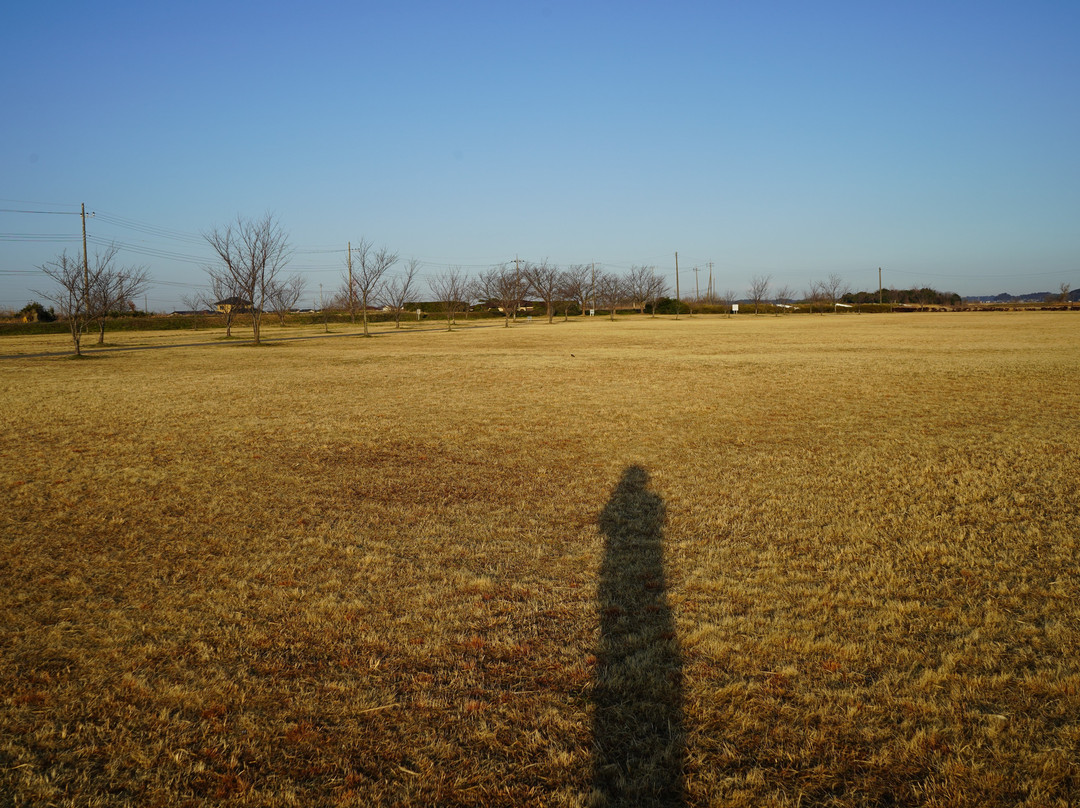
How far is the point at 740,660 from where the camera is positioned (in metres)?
3.46

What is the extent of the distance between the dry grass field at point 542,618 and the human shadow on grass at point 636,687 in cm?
2

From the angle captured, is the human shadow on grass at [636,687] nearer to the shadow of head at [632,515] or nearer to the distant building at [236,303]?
the shadow of head at [632,515]

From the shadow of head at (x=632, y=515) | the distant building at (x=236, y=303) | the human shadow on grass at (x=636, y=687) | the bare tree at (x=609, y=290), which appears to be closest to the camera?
the human shadow on grass at (x=636, y=687)

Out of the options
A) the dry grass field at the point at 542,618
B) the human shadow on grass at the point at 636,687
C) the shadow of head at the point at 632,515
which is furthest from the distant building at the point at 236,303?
the human shadow on grass at the point at 636,687

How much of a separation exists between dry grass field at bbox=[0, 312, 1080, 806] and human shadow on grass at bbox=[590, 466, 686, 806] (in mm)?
15

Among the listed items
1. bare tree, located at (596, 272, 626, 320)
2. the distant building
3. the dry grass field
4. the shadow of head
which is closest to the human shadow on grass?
the dry grass field

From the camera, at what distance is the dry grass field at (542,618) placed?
2684mm

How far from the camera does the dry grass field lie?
268cm

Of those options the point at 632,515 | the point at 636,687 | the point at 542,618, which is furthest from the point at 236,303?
the point at 636,687

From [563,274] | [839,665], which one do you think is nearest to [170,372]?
[839,665]

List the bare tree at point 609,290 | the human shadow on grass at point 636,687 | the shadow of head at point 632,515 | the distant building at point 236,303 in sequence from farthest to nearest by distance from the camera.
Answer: the bare tree at point 609,290, the distant building at point 236,303, the shadow of head at point 632,515, the human shadow on grass at point 636,687

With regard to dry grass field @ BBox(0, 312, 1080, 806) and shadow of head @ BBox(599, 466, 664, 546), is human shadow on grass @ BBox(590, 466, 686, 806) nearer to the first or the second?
dry grass field @ BBox(0, 312, 1080, 806)

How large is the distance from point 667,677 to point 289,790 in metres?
1.75

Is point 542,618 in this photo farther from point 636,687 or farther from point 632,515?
point 632,515
